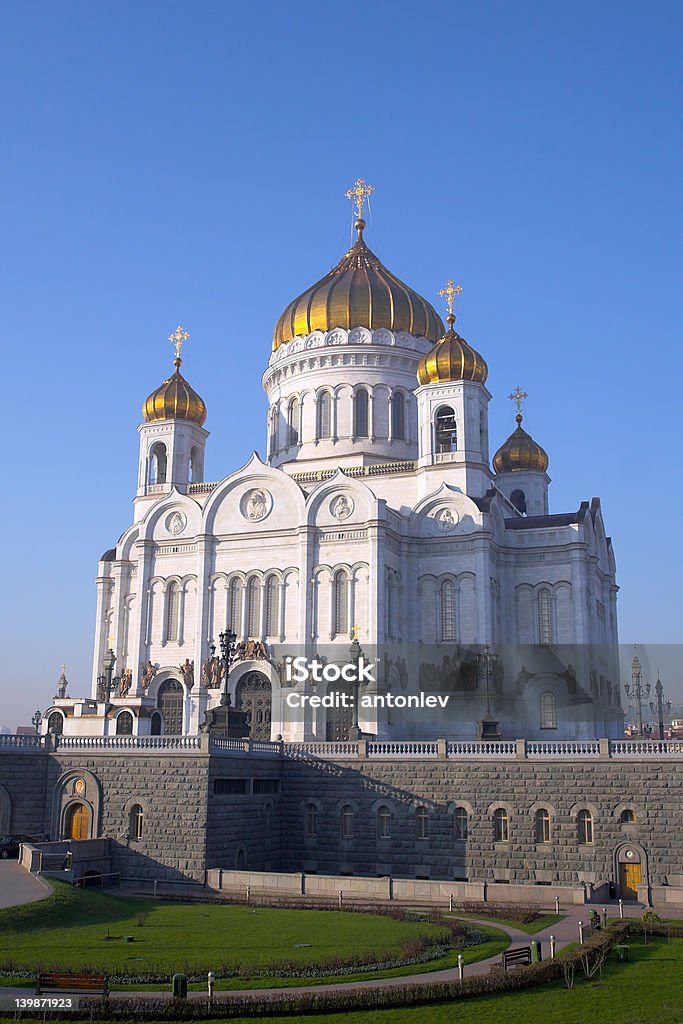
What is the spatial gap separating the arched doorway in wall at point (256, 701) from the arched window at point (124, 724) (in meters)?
4.55

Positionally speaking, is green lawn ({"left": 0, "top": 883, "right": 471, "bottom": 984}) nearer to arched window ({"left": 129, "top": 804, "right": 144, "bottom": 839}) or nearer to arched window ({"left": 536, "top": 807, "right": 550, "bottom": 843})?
arched window ({"left": 129, "top": 804, "right": 144, "bottom": 839})

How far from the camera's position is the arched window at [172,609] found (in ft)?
162

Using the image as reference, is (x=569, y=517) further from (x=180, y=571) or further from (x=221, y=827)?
(x=221, y=827)

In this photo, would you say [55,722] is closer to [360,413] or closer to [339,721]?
[339,721]

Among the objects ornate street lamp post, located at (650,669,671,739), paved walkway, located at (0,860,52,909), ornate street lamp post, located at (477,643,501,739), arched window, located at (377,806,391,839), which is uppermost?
ornate street lamp post, located at (477,643,501,739)

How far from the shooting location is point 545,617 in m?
49.4

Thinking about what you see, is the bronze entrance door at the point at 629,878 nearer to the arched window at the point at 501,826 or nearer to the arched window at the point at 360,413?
the arched window at the point at 501,826

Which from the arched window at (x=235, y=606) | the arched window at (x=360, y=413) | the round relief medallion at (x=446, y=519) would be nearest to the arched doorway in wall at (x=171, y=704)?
the arched window at (x=235, y=606)

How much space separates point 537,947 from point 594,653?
31023 millimetres

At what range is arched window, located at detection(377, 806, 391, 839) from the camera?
35.6m

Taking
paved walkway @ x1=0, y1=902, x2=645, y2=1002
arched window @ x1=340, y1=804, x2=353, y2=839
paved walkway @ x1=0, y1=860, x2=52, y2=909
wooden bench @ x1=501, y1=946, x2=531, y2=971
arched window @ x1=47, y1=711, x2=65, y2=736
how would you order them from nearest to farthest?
paved walkway @ x1=0, y1=902, x2=645, y2=1002
wooden bench @ x1=501, y1=946, x2=531, y2=971
paved walkway @ x1=0, y1=860, x2=52, y2=909
arched window @ x1=340, y1=804, x2=353, y2=839
arched window @ x1=47, y1=711, x2=65, y2=736

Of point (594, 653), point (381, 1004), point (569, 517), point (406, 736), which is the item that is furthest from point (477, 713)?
point (381, 1004)

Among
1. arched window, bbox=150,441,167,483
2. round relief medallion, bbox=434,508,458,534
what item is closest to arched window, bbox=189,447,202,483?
arched window, bbox=150,441,167,483

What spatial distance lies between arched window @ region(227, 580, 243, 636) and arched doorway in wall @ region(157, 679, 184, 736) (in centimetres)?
377
